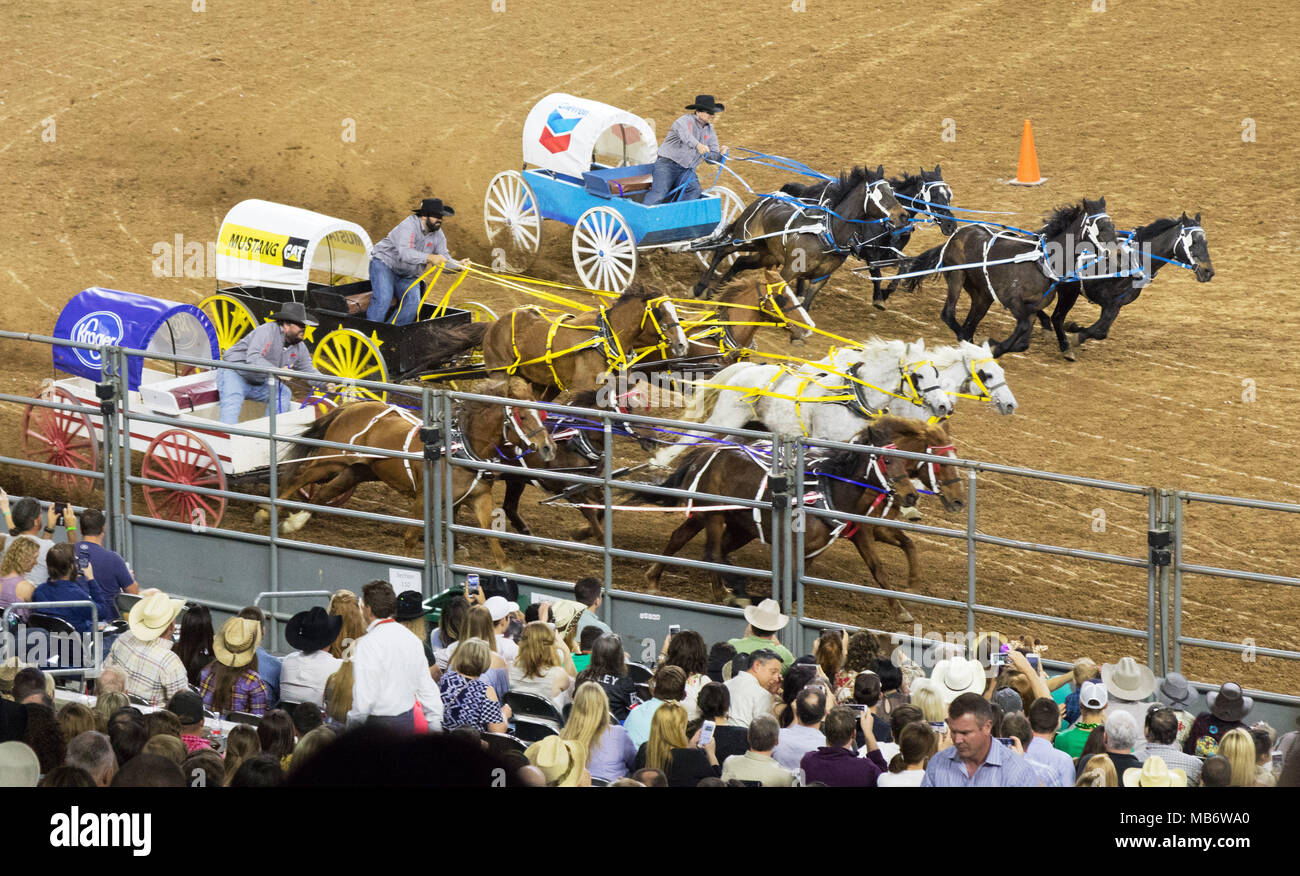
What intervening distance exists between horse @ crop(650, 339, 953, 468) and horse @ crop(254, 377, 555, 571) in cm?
149

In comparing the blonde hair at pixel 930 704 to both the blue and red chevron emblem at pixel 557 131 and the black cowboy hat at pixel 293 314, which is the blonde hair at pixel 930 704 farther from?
the blue and red chevron emblem at pixel 557 131

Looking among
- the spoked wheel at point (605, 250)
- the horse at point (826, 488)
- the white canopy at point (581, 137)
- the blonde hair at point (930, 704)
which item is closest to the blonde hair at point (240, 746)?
the blonde hair at point (930, 704)

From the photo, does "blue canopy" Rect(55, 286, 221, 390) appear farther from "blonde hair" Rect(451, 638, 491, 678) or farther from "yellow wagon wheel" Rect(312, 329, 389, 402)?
"blonde hair" Rect(451, 638, 491, 678)

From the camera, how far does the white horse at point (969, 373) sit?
42.6ft

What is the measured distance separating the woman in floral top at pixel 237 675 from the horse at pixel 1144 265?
11.7 m

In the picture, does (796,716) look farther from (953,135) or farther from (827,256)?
(953,135)

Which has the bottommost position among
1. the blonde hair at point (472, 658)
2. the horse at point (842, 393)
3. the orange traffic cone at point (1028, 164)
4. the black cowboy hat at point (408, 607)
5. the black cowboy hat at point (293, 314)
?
the blonde hair at point (472, 658)

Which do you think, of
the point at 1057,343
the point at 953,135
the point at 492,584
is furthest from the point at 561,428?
the point at 953,135

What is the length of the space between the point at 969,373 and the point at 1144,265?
4893mm

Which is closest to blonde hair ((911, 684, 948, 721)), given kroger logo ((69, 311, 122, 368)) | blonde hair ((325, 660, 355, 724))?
blonde hair ((325, 660, 355, 724))

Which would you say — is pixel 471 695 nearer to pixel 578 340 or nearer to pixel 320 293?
pixel 578 340

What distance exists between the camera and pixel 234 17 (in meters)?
28.1

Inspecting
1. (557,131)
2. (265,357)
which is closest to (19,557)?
(265,357)

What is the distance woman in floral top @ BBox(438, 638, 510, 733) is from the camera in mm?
6898
